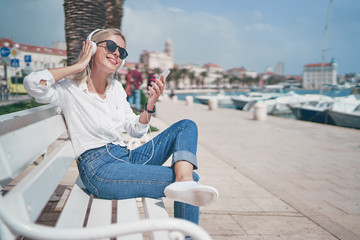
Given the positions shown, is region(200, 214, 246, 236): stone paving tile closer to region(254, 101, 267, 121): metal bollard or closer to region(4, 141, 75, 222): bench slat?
region(4, 141, 75, 222): bench slat

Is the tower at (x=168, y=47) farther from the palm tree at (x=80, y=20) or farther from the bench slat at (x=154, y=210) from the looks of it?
the bench slat at (x=154, y=210)

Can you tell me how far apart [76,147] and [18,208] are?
40.2 inches

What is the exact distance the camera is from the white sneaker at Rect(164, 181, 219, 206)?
1.57 m

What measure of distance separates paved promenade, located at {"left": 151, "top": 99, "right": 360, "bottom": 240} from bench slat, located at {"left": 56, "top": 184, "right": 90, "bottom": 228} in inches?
46.2

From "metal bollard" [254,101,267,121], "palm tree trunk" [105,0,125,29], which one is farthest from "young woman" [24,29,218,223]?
"metal bollard" [254,101,267,121]

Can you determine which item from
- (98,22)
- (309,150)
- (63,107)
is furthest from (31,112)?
(309,150)

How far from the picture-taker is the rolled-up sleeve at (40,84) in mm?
1851

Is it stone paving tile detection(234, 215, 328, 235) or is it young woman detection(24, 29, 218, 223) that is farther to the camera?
stone paving tile detection(234, 215, 328, 235)

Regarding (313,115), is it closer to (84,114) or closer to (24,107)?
(24,107)

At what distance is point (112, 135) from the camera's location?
7.10 ft

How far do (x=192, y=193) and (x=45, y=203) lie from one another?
73 cm

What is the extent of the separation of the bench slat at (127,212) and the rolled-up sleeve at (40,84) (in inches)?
33.8

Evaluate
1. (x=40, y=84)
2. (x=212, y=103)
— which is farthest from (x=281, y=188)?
(x=212, y=103)

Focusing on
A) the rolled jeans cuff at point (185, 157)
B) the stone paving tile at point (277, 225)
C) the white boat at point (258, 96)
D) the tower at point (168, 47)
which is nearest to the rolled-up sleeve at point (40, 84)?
the rolled jeans cuff at point (185, 157)
